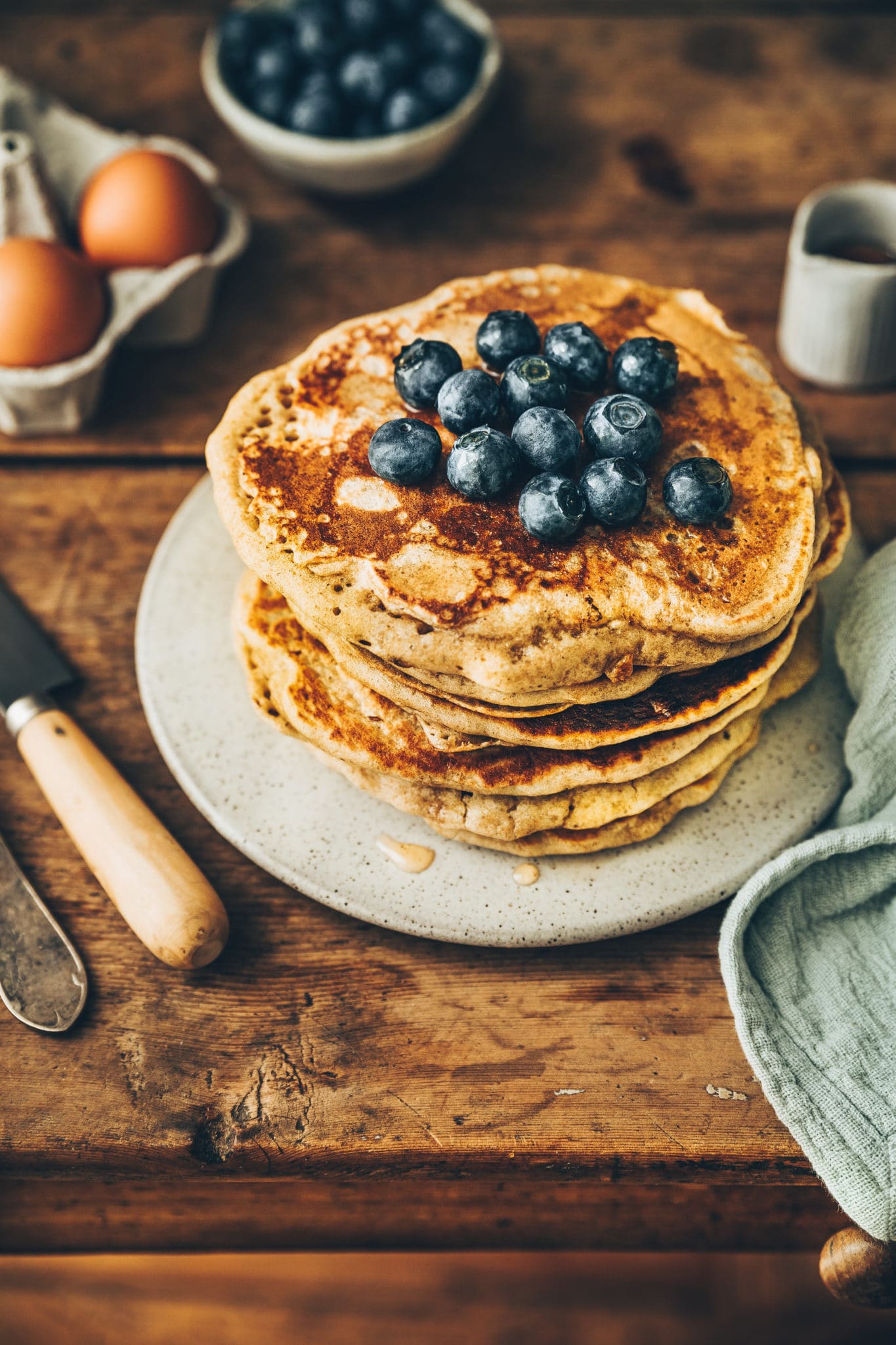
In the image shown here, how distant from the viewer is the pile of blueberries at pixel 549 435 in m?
1.07

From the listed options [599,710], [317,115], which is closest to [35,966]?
[599,710]

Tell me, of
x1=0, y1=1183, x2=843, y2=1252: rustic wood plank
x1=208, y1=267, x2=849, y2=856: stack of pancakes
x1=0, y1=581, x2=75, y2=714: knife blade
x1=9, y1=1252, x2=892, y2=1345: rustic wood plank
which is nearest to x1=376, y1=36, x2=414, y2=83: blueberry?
x1=208, y1=267, x2=849, y2=856: stack of pancakes

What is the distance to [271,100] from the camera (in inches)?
70.6

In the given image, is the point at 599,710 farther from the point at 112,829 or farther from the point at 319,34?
the point at 319,34

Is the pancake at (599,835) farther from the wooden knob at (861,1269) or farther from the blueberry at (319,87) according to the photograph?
the blueberry at (319,87)

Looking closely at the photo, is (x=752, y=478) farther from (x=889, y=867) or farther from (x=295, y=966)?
(x=295, y=966)

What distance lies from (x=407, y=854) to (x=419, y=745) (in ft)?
0.44

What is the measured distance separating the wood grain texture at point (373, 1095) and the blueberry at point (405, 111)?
4.03ft

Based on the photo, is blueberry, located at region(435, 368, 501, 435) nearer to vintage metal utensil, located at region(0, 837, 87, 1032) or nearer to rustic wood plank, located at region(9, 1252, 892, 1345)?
vintage metal utensil, located at region(0, 837, 87, 1032)

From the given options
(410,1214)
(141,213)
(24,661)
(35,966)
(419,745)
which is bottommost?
(410,1214)

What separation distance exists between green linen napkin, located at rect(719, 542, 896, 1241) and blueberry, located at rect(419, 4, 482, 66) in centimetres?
123

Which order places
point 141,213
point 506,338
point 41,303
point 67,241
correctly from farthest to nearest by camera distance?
point 67,241, point 141,213, point 41,303, point 506,338

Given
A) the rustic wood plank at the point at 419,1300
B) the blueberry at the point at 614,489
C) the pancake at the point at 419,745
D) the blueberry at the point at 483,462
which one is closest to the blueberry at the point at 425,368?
the blueberry at the point at 483,462

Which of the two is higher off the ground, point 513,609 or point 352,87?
point 352,87
